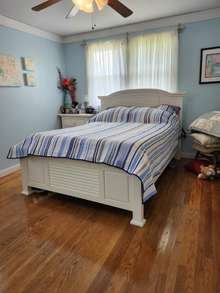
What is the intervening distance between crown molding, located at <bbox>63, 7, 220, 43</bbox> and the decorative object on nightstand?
0.83 m

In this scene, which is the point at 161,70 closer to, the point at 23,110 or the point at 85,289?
the point at 23,110

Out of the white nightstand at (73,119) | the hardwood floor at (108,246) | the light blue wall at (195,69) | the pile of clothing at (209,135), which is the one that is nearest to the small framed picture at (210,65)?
the light blue wall at (195,69)

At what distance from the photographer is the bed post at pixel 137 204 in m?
1.99

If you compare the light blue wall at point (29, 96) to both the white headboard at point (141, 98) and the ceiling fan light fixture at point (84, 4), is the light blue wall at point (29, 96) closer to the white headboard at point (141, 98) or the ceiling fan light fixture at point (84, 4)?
the white headboard at point (141, 98)

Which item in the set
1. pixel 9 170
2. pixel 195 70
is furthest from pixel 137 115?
pixel 9 170

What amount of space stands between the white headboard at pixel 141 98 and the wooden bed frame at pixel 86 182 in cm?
214

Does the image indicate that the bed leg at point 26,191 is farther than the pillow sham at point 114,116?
No

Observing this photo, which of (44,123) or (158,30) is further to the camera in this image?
(44,123)

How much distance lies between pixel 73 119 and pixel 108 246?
3.14 m

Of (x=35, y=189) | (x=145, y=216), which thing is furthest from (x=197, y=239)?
(x=35, y=189)

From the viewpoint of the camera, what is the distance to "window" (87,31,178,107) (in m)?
3.81

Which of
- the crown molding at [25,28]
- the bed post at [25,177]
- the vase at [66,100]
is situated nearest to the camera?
the bed post at [25,177]

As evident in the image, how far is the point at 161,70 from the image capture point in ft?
12.8

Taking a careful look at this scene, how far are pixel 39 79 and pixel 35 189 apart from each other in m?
2.24
